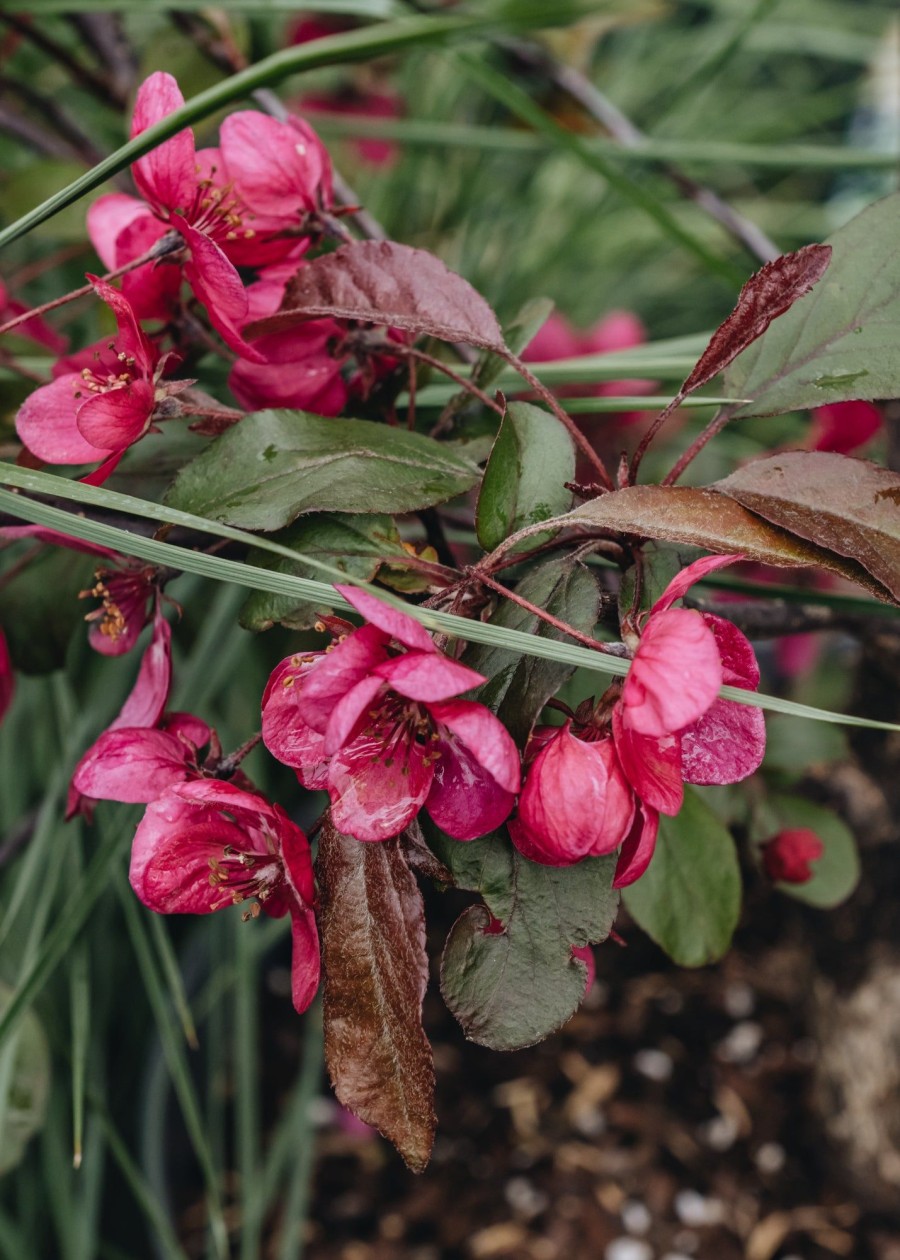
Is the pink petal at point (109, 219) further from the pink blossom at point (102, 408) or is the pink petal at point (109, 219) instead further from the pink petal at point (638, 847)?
the pink petal at point (638, 847)

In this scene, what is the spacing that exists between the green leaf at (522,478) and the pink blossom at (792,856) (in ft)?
0.97

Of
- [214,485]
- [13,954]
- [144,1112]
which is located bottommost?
[144,1112]

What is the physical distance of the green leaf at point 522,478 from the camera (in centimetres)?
35

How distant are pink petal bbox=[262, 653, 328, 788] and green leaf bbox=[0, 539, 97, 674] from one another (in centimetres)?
19

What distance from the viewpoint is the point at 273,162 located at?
1.37 feet

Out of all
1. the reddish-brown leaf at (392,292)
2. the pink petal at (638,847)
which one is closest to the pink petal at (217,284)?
the reddish-brown leaf at (392,292)

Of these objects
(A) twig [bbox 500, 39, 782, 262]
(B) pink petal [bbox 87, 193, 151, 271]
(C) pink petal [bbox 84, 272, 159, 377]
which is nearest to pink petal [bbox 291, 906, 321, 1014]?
(C) pink petal [bbox 84, 272, 159, 377]

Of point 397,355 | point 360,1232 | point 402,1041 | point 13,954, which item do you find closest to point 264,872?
point 402,1041

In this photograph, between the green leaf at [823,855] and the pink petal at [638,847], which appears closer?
the pink petal at [638,847]

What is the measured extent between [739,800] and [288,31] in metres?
1.22

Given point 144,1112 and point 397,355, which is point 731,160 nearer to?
point 397,355

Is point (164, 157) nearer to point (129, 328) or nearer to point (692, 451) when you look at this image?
point (129, 328)

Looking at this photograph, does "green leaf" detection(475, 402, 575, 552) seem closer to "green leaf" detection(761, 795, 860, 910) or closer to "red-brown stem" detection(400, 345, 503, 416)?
"red-brown stem" detection(400, 345, 503, 416)

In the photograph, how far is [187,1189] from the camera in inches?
37.1
